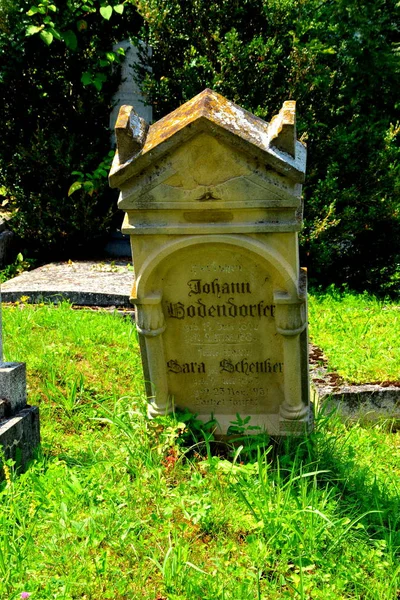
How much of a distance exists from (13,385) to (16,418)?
0.56 feet

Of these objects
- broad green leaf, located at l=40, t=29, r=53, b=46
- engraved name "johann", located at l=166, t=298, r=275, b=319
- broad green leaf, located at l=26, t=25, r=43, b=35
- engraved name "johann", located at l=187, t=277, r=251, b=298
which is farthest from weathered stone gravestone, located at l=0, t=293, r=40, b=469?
broad green leaf, located at l=26, t=25, r=43, b=35

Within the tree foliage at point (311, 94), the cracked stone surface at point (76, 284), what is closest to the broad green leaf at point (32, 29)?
the tree foliage at point (311, 94)

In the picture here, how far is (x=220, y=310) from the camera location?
3.50 metres

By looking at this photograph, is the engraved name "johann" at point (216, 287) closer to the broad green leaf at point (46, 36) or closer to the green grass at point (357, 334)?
the green grass at point (357, 334)

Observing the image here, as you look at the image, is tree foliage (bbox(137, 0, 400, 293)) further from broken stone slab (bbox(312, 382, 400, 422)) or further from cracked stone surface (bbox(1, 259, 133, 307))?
broken stone slab (bbox(312, 382, 400, 422))

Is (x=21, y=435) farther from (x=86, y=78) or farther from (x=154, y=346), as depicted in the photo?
(x=86, y=78)

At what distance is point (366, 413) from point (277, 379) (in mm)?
834

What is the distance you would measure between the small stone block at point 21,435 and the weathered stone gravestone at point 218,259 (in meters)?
0.63

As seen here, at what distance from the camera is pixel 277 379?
363cm

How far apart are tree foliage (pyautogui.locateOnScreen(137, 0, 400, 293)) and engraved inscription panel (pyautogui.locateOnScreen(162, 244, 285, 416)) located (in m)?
2.76

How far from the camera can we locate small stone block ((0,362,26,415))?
343cm

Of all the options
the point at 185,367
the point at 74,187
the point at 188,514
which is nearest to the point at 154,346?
the point at 185,367

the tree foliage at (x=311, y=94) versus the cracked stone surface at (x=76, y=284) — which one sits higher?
the tree foliage at (x=311, y=94)

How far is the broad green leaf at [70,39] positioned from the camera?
21.5ft
